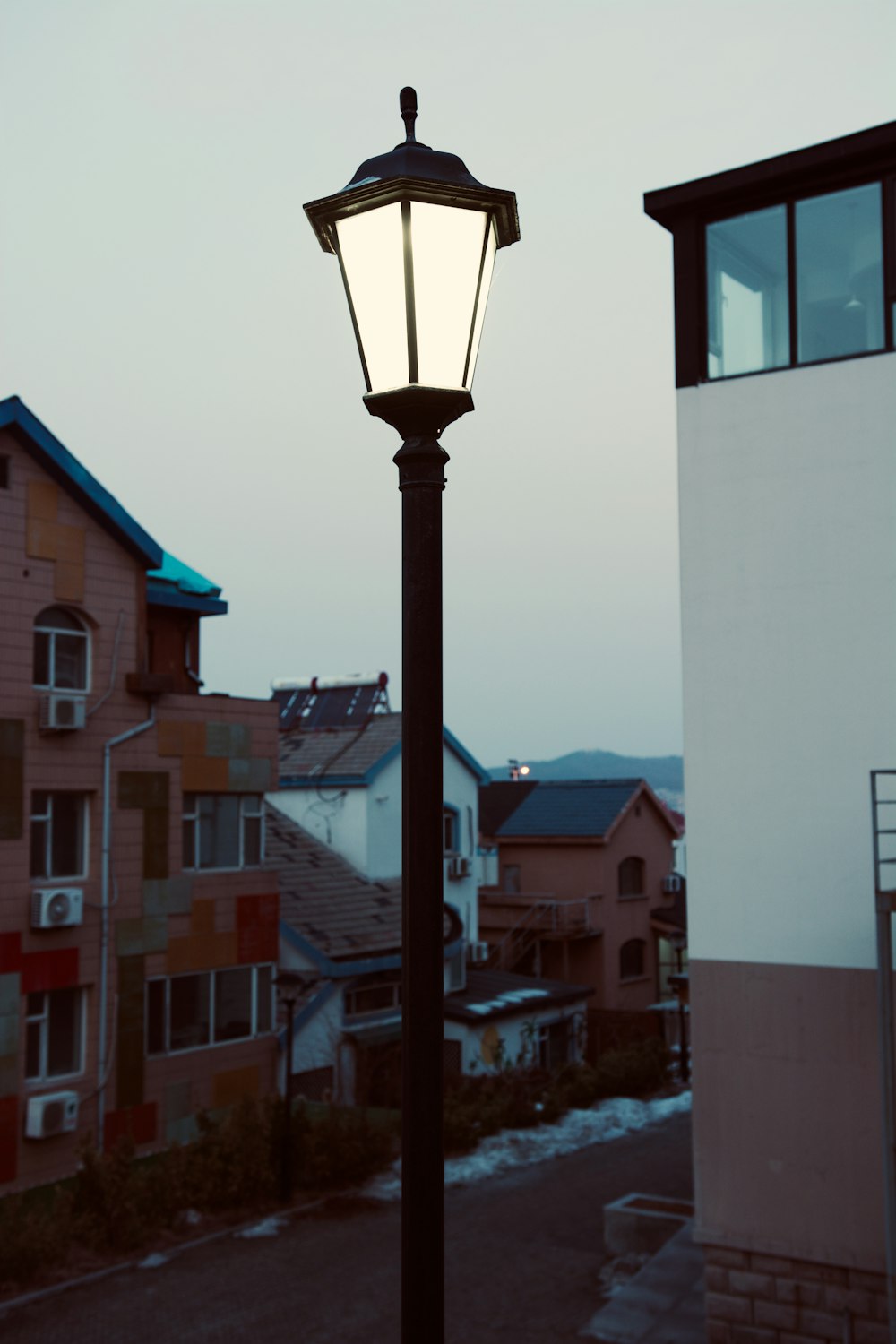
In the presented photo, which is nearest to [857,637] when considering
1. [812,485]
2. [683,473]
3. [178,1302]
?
[812,485]

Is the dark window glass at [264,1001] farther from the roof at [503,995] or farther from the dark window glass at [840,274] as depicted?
the dark window glass at [840,274]

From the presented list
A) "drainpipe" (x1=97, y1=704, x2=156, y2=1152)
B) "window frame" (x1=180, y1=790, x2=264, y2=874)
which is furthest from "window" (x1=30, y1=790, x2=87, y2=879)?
"window frame" (x1=180, y1=790, x2=264, y2=874)

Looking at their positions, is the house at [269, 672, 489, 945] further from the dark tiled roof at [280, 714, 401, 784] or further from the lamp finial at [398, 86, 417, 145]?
the lamp finial at [398, 86, 417, 145]

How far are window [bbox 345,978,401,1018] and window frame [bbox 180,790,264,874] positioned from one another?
5429 millimetres

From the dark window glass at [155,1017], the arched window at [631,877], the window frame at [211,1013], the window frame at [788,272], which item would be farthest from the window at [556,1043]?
the window frame at [788,272]

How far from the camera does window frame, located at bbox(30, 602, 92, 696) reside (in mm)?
20453

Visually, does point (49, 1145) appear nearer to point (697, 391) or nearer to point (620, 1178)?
point (620, 1178)

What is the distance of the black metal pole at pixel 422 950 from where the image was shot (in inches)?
134

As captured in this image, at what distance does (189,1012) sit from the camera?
74.2ft

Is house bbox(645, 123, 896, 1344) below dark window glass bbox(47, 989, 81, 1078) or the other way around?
the other way around

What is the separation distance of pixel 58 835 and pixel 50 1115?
4541 millimetres

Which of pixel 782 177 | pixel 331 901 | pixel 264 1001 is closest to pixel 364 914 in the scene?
pixel 331 901

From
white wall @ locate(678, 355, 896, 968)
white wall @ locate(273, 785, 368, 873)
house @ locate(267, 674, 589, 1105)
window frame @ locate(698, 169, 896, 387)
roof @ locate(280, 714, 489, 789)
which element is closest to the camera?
white wall @ locate(678, 355, 896, 968)

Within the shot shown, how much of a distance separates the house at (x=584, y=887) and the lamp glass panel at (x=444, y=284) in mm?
38624
